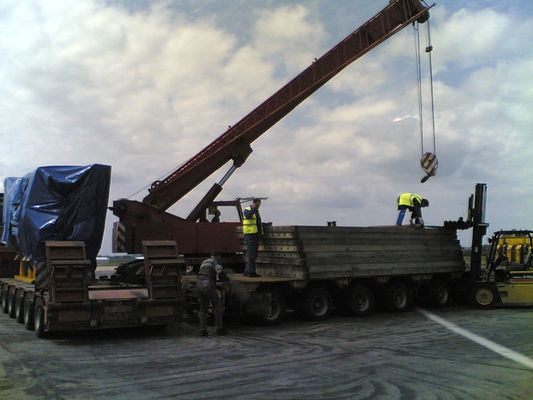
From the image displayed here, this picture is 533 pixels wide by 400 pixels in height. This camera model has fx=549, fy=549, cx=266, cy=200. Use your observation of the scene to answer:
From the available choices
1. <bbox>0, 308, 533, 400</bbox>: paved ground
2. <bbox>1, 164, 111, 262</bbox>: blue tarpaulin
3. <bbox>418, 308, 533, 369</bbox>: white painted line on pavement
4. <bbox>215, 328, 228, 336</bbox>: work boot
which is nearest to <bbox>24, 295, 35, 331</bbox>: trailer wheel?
<bbox>0, 308, 533, 400</bbox>: paved ground

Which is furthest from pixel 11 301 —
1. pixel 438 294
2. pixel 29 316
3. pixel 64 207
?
pixel 438 294

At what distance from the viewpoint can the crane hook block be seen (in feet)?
55.8

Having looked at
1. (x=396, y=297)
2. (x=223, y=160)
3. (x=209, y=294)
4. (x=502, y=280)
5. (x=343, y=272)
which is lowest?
(x=396, y=297)

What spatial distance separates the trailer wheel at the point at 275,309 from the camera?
12.3 metres

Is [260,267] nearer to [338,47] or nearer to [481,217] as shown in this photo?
[481,217]

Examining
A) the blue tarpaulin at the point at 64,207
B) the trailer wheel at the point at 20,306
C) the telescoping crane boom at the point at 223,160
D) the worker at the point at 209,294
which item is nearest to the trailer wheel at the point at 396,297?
the telescoping crane boom at the point at 223,160

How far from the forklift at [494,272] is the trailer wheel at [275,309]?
6.40m

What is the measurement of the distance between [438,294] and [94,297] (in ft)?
32.2

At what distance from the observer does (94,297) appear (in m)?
10.6

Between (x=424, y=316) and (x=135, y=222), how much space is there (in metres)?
8.49

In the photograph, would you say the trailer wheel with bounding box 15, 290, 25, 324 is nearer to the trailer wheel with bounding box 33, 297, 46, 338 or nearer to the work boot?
the trailer wheel with bounding box 33, 297, 46, 338

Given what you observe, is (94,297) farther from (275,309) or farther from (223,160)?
(223,160)

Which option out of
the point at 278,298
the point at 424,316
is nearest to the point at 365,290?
the point at 424,316

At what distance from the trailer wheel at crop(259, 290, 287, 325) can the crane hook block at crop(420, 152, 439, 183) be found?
712 cm
